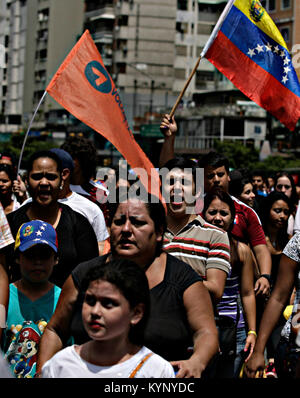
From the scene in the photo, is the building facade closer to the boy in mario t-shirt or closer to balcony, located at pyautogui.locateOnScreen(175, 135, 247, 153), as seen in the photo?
balcony, located at pyautogui.locateOnScreen(175, 135, 247, 153)

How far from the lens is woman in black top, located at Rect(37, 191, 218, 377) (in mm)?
3711

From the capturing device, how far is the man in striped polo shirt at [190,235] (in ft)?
16.1

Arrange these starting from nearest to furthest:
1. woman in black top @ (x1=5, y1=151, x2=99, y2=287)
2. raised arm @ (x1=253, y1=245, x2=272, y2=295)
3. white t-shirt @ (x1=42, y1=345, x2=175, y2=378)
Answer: white t-shirt @ (x1=42, y1=345, x2=175, y2=378) < woman in black top @ (x1=5, y1=151, x2=99, y2=287) < raised arm @ (x1=253, y1=245, x2=272, y2=295)

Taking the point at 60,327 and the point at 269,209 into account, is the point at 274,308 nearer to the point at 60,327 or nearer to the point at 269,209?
the point at 60,327

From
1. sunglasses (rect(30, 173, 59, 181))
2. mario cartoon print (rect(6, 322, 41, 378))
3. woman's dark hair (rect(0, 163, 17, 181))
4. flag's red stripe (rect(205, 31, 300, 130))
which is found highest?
flag's red stripe (rect(205, 31, 300, 130))

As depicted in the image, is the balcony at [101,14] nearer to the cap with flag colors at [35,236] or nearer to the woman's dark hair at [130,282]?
the cap with flag colors at [35,236]

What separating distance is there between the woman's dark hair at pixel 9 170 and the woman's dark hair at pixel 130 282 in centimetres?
457

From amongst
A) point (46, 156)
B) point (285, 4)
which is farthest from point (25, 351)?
point (285, 4)

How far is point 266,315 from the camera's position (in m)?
4.64

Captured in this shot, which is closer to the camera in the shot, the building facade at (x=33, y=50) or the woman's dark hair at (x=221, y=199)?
the woman's dark hair at (x=221, y=199)

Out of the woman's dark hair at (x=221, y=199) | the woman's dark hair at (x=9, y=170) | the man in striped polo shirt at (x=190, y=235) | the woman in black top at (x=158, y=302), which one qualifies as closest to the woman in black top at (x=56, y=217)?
the man in striped polo shirt at (x=190, y=235)

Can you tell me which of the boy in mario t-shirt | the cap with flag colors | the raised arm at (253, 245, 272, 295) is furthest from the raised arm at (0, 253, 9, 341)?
the raised arm at (253, 245, 272, 295)
